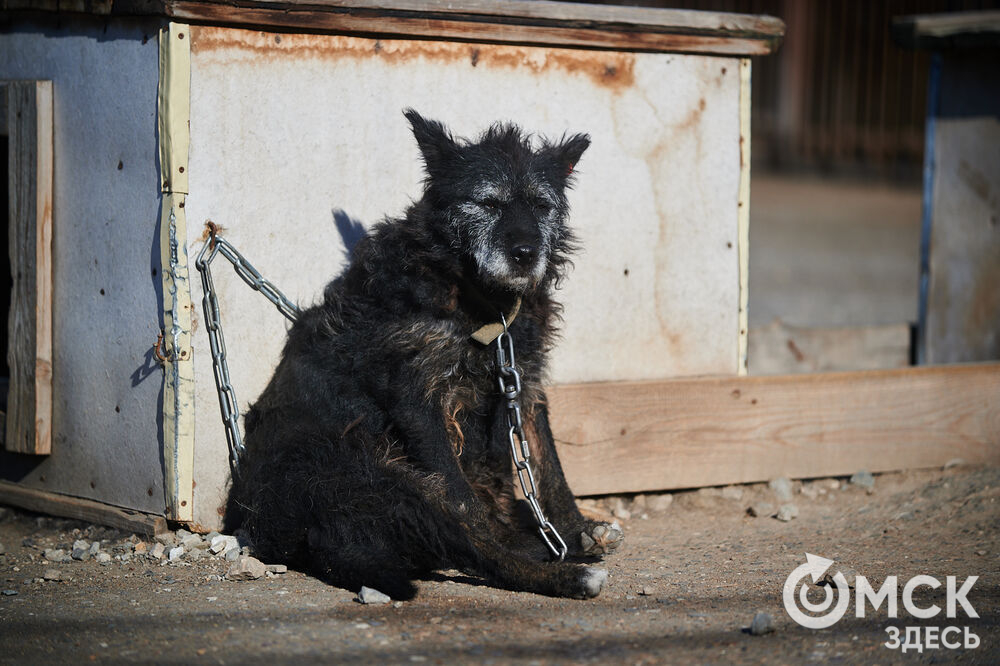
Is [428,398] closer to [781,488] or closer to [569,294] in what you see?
[569,294]

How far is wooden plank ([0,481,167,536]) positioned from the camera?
4.64 meters

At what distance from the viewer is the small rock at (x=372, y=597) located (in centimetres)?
389

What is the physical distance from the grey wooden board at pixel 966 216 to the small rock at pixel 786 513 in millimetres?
2714

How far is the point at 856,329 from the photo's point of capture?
7344mm

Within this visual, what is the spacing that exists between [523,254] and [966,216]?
15.2ft

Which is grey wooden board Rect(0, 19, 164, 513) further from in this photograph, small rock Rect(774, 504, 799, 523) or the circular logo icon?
small rock Rect(774, 504, 799, 523)

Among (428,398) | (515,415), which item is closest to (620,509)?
(515,415)

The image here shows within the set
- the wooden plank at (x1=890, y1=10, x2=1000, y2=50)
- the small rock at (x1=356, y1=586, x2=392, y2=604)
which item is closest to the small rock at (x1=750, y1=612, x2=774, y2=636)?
the small rock at (x1=356, y1=586, x2=392, y2=604)

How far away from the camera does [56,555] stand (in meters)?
4.59

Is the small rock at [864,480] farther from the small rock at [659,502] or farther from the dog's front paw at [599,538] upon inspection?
the dog's front paw at [599,538]

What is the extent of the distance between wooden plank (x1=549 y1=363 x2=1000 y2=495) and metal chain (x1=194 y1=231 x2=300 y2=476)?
1444 millimetres

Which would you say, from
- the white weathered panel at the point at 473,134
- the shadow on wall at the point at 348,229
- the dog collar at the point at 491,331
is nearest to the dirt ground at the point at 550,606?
the white weathered panel at the point at 473,134

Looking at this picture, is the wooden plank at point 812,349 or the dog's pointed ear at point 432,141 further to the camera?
the wooden plank at point 812,349

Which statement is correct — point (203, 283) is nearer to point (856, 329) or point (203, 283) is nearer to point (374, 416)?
point (374, 416)
